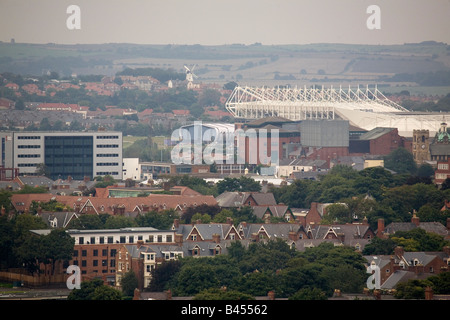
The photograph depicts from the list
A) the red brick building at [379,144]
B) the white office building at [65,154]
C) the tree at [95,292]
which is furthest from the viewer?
the red brick building at [379,144]

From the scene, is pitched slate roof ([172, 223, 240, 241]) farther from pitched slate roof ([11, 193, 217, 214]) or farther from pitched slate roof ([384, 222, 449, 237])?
pitched slate roof ([11, 193, 217, 214])

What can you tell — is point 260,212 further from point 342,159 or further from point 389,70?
point 389,70

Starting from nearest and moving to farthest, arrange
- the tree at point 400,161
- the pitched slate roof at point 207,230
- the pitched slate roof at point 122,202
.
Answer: the pitched slate roof at point 207,230 < the pitched slate roof at point 122,202 < the tree at point 400,161

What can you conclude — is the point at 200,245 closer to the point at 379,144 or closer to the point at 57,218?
the point at 57,218

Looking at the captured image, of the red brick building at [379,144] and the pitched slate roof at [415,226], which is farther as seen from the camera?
the red brick building at [379,144]

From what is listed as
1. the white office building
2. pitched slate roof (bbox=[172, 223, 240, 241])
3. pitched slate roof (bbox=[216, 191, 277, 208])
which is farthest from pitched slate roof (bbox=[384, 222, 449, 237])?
the white office building

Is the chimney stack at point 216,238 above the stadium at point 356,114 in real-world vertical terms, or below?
below

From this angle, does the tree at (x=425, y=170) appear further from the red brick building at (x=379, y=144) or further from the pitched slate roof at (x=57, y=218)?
the pitched slate roof at (x=57, y=218)

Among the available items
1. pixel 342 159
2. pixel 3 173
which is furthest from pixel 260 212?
pixel 342 159

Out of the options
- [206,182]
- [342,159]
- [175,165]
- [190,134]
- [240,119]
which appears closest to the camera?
[206,182]

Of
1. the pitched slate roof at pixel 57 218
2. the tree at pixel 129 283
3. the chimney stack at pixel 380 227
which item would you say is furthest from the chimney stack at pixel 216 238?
the chimney stack at pixel 380 227

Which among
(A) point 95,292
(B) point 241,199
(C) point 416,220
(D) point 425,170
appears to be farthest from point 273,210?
(D) point 425,170
